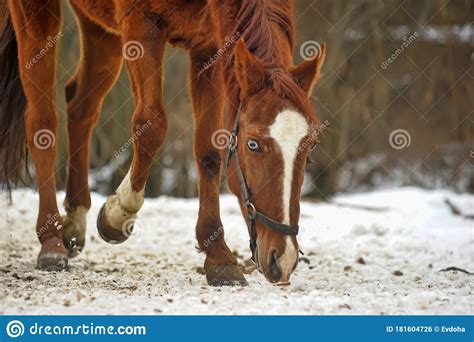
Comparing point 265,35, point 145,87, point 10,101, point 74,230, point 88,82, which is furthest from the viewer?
point 88,82

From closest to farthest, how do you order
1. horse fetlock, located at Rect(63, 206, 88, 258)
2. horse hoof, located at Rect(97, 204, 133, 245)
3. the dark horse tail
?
horse hoof, located at Rect(97, 204, 133, 245) → horse fetlock, located at Rect(63, 206, 88, 258) → the dark horse tail

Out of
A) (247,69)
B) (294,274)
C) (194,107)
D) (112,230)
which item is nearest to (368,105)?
(294,274)

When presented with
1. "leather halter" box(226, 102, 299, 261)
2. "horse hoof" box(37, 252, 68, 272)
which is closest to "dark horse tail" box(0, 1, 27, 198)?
"horse hoof" box(37, 252, 68, 272)

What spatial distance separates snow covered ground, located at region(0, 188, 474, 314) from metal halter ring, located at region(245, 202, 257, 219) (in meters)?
0.46

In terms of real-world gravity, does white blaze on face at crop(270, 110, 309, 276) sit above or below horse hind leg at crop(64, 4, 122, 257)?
below

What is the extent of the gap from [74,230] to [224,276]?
5.47 feet

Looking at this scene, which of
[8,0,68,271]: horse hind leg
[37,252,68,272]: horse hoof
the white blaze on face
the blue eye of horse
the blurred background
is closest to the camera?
the white blaze on face

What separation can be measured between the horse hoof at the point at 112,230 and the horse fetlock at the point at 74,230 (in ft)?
2.41

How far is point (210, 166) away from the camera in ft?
15.9

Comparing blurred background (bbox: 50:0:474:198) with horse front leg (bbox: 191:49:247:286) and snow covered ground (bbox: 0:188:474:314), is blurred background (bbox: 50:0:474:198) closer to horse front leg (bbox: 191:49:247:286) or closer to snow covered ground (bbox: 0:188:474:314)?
snow covered ground (bbox: 0:188:474:314)

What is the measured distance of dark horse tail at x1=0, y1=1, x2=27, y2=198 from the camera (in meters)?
5.86

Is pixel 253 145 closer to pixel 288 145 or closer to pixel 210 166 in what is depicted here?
pixel 288 145

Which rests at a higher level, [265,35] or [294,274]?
[265,35]
